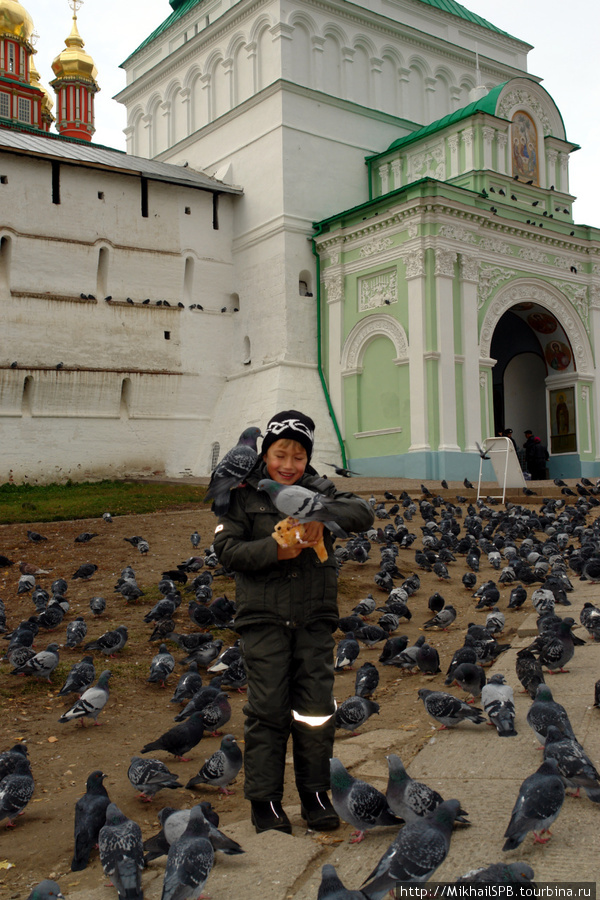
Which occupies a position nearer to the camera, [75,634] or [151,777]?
[151,777]

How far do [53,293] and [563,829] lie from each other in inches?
917

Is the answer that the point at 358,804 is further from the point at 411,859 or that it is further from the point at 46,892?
the point at 46,892

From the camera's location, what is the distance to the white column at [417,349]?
75.3 feet

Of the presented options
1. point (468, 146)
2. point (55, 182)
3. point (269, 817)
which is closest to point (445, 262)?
point (468, 146)

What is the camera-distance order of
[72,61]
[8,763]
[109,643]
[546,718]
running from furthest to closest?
[72,61] → [109,643] → [8,763] → [546,718]

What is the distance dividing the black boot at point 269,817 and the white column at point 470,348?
20.0m

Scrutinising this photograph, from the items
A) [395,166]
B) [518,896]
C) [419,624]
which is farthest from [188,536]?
[395,166]

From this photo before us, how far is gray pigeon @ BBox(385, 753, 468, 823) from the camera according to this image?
12.2ft

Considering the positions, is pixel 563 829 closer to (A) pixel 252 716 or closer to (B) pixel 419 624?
(A) pixel 252 716

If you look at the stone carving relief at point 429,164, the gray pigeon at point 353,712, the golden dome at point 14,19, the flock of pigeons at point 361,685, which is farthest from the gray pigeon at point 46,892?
the golden dome at point 14,19

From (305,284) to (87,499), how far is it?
36.0 ft

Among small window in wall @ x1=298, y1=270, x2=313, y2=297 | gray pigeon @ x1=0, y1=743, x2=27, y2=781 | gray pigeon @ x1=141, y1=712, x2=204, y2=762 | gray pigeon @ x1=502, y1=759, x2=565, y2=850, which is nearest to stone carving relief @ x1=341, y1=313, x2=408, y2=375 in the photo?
small window in wall @ x1=298, y1=270, x2=313, y2=297

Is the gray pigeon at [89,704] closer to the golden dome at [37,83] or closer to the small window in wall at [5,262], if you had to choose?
the small window in wall at [5,262]

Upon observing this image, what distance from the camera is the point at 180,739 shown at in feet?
17.7
